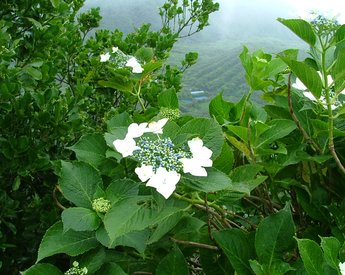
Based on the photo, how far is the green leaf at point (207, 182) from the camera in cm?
84

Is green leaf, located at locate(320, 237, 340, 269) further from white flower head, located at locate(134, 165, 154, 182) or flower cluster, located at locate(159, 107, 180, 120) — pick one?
flower cluster, located at locate(159, 107, 180, 120)

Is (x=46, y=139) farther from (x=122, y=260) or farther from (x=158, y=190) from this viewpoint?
(x=158, y=190)

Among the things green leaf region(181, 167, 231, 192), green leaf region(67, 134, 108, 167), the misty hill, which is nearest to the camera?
green leaf region(181, 167, 231, 192)

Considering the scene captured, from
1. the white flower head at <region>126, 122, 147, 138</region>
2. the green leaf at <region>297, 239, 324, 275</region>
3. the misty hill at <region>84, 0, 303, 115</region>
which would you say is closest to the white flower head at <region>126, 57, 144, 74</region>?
the white flower head at <region>126, 122, 147, 138</region>

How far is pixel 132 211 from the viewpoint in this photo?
0.85 m

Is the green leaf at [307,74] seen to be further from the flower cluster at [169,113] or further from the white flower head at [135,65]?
the white flower head at [135,65]

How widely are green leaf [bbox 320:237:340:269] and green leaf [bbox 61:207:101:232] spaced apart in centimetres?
41

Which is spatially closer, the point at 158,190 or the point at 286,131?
the point at 158,190

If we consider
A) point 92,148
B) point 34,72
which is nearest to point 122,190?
point 92,148

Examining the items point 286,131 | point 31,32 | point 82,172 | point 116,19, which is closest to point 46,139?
point 31,32

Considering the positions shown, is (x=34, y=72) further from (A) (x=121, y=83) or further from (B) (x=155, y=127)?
(B) (x=155, y=127)

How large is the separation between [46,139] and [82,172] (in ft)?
2.76

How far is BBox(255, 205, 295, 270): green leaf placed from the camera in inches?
36.4

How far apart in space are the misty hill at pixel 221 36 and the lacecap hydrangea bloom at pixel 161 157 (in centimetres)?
580
